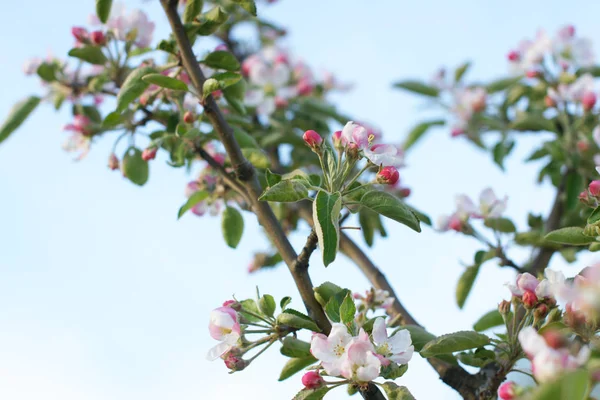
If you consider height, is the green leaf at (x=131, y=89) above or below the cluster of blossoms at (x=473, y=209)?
above

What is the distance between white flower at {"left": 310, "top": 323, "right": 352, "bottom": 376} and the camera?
1407 mm

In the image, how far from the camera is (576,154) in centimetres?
292

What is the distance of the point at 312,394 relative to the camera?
4.85 feet

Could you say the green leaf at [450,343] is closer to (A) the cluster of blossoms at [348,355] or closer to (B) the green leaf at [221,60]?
(A) the cluster of blossoms at [348,355]

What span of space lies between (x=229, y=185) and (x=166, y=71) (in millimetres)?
345

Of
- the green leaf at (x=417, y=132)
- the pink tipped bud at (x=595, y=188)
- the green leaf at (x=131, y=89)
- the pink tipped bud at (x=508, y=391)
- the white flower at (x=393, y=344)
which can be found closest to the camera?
the pink tipped bud at (x=508, y=391)

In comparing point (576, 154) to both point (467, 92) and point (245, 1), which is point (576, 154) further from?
point (245, 1)

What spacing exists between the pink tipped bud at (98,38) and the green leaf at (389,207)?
119 cm

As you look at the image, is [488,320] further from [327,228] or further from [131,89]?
[131,89]

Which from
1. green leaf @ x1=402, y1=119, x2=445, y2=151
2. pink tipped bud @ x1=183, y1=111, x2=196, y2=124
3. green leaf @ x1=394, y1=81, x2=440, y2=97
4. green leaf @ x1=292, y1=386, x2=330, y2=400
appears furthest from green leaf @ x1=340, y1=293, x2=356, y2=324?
green leaf @ x1=394, y1=81, x2=440, y2=97

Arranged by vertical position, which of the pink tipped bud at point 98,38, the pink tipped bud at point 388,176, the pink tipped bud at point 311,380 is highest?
the pink tipped bud at point 98,38

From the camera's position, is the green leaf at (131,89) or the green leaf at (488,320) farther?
the green leaf at (488,320)

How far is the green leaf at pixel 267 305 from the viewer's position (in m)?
1.60

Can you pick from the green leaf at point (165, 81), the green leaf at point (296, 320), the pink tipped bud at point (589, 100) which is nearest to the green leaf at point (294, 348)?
the green leaf at point (296, 320)
